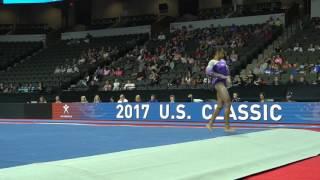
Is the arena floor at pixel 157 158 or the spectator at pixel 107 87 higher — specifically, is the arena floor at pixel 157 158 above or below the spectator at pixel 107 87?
below

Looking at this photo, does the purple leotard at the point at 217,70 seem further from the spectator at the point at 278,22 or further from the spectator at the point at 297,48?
the spectator at the point at 278,22

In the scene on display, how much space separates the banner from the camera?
15.8m

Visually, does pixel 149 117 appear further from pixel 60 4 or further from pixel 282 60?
pixel 60 4

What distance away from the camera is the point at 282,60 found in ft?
71.3

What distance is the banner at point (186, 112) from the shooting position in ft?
51.9

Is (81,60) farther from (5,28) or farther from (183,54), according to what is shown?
(5,28)

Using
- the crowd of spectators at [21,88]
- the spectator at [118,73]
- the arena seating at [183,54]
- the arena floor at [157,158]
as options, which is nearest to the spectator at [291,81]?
the arena seating at [183,54]

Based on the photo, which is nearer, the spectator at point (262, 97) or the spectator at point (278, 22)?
the spectator at point (262, 97)

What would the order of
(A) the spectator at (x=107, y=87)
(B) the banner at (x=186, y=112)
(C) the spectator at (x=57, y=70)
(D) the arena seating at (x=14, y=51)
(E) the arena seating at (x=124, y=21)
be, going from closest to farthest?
(B) the banner at (x=186, y=112)
(A) the spectator at (x=107, y=87)
(C) the spectator at (x=57, y=70)
(D) the arena seating at (x=14, y=51)
(E) the arena seating at (x=124, y=21)

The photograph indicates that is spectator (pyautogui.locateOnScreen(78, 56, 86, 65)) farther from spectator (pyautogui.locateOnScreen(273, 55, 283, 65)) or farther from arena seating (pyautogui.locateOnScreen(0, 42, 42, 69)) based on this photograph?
spectator (pyautogui.locateOnScreen(273, 55, 283, 65))

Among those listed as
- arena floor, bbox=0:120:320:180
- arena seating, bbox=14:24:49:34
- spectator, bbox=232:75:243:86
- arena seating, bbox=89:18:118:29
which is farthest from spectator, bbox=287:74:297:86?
arena seating, bbox=14:24:49:34

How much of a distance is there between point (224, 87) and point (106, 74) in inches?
712

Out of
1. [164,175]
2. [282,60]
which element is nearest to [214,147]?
[164,175]

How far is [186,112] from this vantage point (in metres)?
18.0
